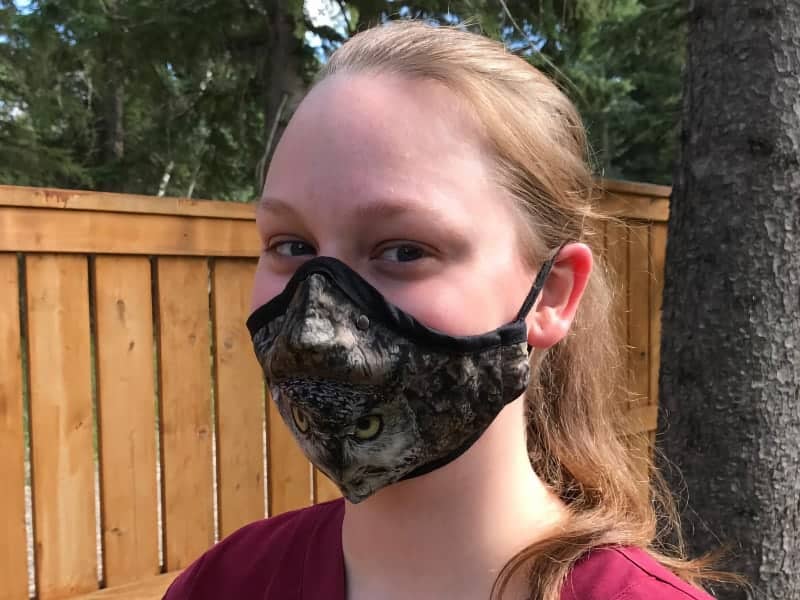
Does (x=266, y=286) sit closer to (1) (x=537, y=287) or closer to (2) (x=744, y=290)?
(1) (x=537, y=287)

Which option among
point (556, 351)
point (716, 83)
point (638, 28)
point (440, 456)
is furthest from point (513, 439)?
point (638, 28)

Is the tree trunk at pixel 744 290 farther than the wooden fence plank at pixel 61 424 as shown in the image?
No

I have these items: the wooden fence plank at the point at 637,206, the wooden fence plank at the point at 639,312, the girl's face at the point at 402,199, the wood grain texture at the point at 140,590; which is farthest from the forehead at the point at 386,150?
the wooden fence plank at the point at 639,312

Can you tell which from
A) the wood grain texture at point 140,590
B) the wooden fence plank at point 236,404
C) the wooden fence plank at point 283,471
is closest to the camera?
the wood grain texture at point 140,590

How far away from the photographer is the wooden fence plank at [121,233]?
9.24ft

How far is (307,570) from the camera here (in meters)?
1.49

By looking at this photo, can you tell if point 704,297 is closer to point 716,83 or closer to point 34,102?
point 716,83

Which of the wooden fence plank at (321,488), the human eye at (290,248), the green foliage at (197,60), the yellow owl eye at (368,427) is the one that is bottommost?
the wooden fence plank at (321,488)

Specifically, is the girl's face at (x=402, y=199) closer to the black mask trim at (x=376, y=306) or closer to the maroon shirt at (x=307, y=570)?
the black mask trim at (x=376, y=306)

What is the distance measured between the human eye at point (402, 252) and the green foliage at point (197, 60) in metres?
2.88

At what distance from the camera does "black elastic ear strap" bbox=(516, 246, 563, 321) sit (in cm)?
142

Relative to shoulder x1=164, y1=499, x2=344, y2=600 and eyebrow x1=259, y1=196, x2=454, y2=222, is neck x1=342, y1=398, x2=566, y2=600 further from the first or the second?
eyebrow x1=259, y1=196, x2=454, y2=222

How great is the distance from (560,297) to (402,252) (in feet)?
1.28

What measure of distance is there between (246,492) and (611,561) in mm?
2492
